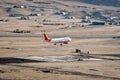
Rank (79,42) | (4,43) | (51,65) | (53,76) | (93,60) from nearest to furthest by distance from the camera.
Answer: (53,76) < (51,65) < (93,60) < (4,43) < (79,42)

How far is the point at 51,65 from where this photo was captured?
103m

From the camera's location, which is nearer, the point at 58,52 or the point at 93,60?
the point at 93,60

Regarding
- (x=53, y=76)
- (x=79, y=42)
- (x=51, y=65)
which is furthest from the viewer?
(x=79, y=42)

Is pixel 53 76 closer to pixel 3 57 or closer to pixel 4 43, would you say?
pixel 3 57

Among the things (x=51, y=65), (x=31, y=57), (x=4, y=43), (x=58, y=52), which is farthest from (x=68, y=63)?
(x=4, y=43)

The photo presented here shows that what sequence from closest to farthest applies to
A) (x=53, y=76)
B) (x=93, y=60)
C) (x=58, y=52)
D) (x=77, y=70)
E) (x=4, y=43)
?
(x=53, y=76), (x=77, y=70), (x=93, y=60), (x=58, y=52), (x=4, y=43)

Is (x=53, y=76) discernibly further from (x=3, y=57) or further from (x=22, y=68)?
(x=3, y=57)

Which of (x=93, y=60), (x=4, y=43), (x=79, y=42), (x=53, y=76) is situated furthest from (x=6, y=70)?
(x=79, y=42)

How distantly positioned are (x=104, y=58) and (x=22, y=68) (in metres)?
27.2

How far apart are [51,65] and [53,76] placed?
14.9m

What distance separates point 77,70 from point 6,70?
46.8 ft

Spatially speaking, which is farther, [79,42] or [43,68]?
[79,42]

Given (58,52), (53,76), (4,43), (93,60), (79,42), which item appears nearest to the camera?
(53,76)

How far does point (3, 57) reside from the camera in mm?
114500
